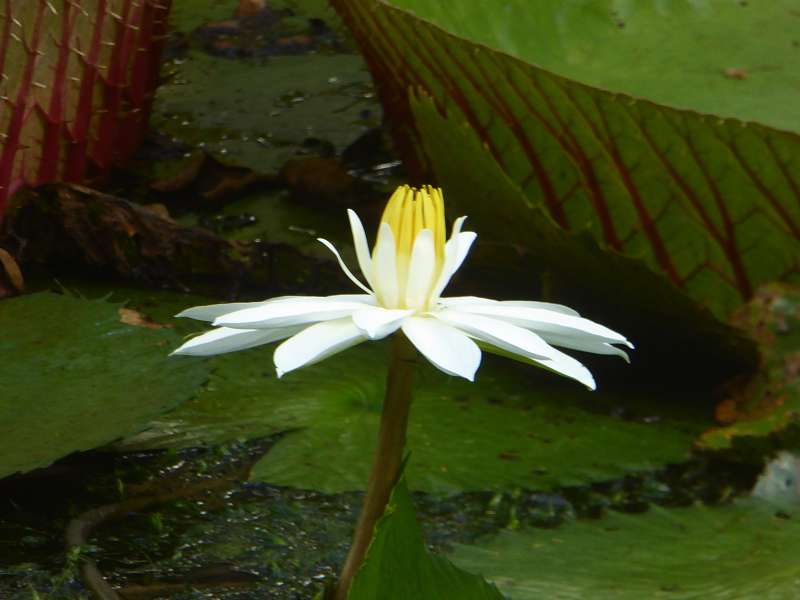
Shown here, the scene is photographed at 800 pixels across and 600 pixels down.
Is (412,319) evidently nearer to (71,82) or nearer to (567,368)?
(567,368)

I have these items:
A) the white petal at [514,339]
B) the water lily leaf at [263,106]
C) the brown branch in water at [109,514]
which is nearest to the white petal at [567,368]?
the white petal at [514,339]

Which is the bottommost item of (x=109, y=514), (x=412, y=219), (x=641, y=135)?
(x=109, y=514)

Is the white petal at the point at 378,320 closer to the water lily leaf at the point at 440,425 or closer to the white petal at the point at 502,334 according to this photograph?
the white petal at the point at 502,334

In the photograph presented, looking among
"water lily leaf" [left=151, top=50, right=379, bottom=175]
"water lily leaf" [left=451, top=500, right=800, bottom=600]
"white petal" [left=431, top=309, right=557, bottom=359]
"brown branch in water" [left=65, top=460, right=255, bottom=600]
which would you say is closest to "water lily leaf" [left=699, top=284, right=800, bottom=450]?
"water lily leaf" [left=451, top=500, right=800, bottom=600]

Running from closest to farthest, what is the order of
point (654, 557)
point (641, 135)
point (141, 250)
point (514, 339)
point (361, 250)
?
point (514, 339)
point (361, 250)
point (654, 557)
point (641, 135)
point (141, 250)

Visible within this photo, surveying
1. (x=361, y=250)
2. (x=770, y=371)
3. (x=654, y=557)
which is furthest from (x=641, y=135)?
(x=361, y=250)

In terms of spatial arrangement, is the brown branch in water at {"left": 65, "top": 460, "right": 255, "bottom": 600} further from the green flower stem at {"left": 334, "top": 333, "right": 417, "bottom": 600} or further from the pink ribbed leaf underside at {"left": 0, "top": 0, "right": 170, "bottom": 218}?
the pink ribbed leaf underside at {"left": 0, "top": 0, "right": 170, "bottom": 218}

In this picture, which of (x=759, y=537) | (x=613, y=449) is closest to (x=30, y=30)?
(x=613, y=449)

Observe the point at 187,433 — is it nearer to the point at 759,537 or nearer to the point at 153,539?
the point at 153,539
